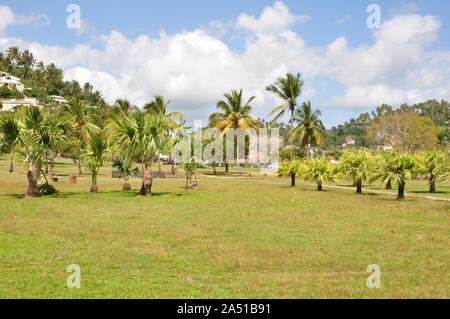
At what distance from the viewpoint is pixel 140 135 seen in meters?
25.3

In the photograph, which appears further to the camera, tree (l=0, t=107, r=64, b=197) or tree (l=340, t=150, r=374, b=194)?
tree (l=340, t=150, r=374, b=194)

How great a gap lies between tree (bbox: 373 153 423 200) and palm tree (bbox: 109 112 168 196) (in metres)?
13.9

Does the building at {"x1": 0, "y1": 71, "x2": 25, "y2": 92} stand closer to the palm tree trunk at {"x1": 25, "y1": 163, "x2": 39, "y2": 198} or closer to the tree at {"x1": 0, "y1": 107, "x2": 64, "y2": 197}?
the tree at {"x1": 0, "y1": 107, "x2": 64, "y2": 197}

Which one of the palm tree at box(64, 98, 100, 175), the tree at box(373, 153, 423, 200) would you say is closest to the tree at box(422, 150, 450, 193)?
the tree at box(373, 153, 423, 200)

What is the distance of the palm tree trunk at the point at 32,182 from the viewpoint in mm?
23462

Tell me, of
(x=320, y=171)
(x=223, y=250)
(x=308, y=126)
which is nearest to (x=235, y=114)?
(x=308, y=126)

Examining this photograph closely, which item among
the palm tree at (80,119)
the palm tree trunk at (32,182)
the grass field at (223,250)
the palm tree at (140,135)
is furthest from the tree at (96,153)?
the palm tree at (80,119)

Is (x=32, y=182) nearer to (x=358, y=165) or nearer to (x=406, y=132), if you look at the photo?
(x=358, y=165)

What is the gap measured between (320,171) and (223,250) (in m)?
21.5

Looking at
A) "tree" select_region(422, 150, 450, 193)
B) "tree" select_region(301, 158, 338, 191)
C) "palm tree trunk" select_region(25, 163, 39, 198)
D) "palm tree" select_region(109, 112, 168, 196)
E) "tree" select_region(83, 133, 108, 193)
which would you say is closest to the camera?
"palm tree trunk" select_region(25, 163, 39, 198)

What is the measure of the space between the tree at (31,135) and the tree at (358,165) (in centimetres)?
1930

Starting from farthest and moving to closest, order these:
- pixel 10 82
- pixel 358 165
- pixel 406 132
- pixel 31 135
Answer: pixel 10 82
pixel 406 132
pixel 358 165
pixel 31 135

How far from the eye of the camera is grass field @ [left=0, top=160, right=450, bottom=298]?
7.63 m
